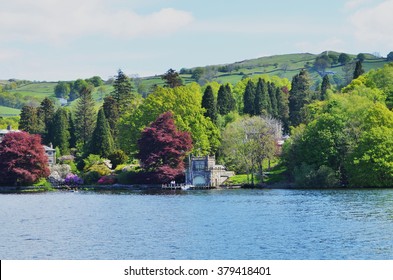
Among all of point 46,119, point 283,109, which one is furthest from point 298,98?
point 46,119

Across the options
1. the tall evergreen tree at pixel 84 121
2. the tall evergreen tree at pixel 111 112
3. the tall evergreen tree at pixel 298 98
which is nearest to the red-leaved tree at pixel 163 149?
the tall evergreen tree at pixel 111 112

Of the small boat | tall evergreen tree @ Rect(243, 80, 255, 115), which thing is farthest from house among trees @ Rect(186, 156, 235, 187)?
tall evergreen tree @ Rect(243, 80, 255, 115)

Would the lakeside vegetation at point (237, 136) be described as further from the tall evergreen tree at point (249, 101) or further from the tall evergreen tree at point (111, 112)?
the tall evergreen tree at point (111, 112)

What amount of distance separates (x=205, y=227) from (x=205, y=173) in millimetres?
54868

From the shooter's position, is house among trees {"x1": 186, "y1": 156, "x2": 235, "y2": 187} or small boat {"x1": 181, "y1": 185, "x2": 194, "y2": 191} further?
house among trees {"x1": 186, "y1": 156, "x2": 235, "y2": 187}

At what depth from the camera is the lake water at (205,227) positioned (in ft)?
151

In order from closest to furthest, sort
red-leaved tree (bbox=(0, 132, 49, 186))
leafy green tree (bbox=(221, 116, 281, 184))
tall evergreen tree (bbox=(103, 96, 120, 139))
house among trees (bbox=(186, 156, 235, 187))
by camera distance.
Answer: leafy green tree (bbox=(221, 116, 281, 184)) < house among trees (bbox=(186, 156, 235, 187)) < red-leaved tree (bbox=(0, 132, 49, 186)) < tall evergreen tree (bbox=(103, 96, 120, 139))

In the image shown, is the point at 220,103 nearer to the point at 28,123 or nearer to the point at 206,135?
the point at 206,135

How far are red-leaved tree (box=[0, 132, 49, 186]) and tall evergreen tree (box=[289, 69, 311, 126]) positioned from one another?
4445 cm

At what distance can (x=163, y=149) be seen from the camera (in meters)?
114

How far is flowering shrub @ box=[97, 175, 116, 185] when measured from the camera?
119 meters

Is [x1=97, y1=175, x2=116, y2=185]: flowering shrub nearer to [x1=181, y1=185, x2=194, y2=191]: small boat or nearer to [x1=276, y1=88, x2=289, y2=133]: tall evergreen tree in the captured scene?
[x1=181, y1=185, x2=194, y2=191]: small boat

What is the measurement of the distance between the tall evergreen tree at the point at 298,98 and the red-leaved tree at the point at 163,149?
32.6 m
